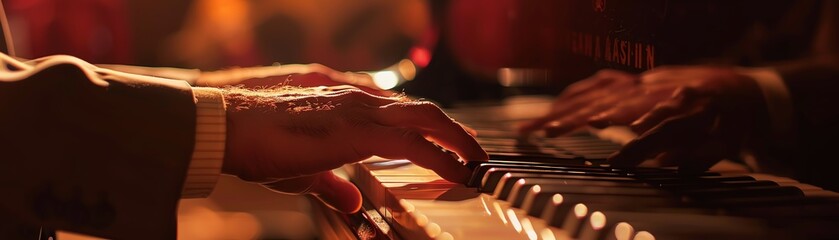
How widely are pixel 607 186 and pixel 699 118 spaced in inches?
4.9

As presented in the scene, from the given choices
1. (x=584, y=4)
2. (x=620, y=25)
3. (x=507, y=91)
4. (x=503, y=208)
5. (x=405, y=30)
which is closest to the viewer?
(x=503, y=208)

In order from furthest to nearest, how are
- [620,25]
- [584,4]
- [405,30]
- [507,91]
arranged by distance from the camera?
[405,30]
[507,91]
[584,4]
[620,25]

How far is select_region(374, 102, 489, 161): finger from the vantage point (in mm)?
1157

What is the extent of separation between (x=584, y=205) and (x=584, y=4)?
564 mm

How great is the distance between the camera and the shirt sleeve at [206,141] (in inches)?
42.8

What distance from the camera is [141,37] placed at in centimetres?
296

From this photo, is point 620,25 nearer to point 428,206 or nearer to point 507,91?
point 428,206

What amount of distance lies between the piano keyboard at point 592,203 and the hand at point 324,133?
0.18ft

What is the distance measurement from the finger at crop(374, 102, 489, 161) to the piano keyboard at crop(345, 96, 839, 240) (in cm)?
5

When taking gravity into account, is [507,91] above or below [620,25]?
below

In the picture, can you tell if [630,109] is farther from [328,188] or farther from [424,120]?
[328,188]

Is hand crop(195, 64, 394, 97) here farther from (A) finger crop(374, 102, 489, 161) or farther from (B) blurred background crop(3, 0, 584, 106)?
(B) blurred background crop(3, 0, 584, 106)

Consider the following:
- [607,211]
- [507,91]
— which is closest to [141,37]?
[507,91]

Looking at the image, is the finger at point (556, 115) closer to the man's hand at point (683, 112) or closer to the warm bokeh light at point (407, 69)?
the man's hand at point (683, 112)
